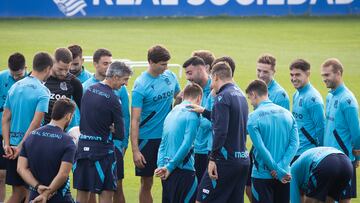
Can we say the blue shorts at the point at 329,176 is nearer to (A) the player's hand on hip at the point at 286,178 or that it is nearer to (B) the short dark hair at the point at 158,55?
(A) the player's hand on hip at the point at 286,178

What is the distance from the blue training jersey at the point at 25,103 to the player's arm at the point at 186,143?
5.48ft

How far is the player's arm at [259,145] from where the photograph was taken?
9875 mm

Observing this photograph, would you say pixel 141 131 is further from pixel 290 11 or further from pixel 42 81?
pixel 290 11

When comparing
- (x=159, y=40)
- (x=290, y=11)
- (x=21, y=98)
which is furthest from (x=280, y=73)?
(x=21, y=98)

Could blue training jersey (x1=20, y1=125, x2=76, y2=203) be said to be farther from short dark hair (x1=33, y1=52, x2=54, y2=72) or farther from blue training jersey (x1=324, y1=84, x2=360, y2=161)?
blue training jersey (x1=324, y1=84, x2=360, y2=161)

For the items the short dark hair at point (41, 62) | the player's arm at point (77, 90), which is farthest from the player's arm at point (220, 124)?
the player's arm at point (77, 90)

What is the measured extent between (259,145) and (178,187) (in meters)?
1.07

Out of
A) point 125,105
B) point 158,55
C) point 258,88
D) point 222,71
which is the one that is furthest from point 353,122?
point 125,105

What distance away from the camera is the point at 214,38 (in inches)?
1081

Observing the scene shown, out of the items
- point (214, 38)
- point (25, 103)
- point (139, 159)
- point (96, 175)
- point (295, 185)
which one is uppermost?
point (214, 38)

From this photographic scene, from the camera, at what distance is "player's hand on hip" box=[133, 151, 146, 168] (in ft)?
36.4

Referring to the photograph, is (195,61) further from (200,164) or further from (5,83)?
(5,83)

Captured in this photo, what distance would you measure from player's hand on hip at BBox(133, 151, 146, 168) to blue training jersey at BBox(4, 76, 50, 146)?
1.37 meters

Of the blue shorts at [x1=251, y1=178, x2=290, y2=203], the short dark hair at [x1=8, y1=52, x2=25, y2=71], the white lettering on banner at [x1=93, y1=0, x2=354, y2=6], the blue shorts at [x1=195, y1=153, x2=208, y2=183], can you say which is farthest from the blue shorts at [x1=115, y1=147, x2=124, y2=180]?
the white lettering on banner at [x1=93, y1=0, x2=354, y2=6]
